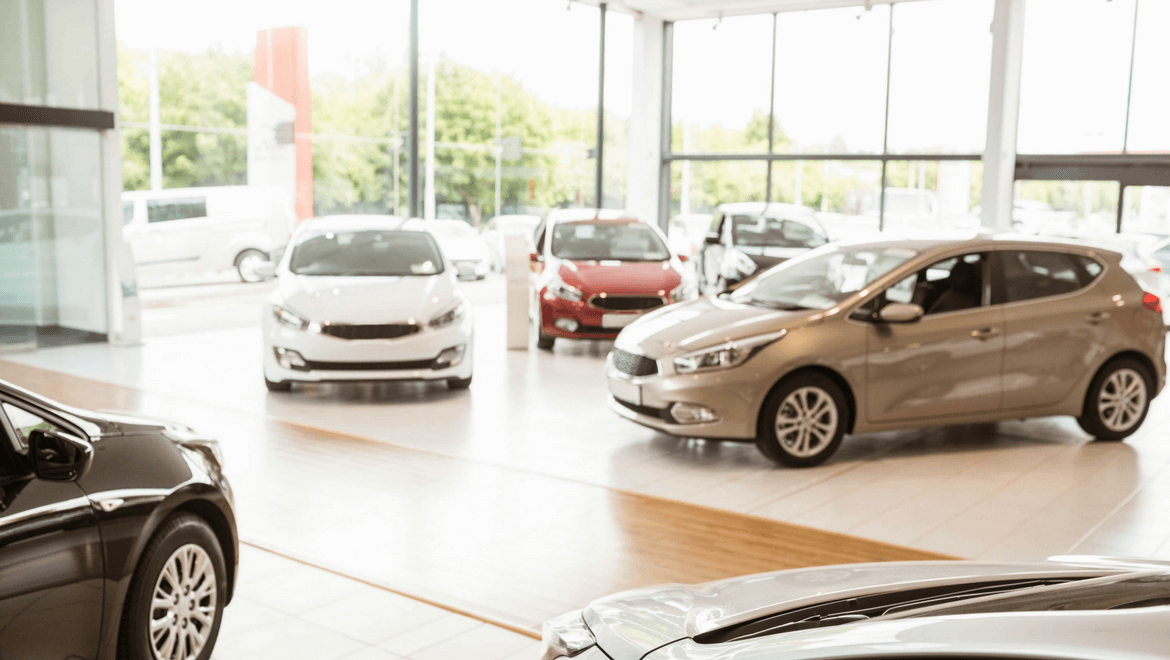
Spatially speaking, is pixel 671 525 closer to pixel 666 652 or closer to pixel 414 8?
pixel 666 652

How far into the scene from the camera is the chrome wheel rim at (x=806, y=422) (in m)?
6.67

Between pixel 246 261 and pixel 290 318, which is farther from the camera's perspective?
pixel 246 261

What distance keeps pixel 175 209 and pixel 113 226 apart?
1.39 m

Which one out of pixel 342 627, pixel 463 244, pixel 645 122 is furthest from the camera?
pixel 645 122

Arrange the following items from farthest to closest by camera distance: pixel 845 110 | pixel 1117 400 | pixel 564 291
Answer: pixel 845 110, pixel 564 291, pixel 1117 400

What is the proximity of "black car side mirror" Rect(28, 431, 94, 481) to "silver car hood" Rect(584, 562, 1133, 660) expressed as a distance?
5.14ft

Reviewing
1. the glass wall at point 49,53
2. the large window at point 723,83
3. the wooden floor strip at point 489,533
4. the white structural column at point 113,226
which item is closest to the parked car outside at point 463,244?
the large window at point 723,83

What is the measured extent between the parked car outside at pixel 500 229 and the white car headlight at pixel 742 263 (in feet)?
16.3

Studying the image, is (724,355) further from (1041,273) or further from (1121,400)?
(1121,400)

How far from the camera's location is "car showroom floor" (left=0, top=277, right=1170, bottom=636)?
5.00m

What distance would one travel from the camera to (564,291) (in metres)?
11.0

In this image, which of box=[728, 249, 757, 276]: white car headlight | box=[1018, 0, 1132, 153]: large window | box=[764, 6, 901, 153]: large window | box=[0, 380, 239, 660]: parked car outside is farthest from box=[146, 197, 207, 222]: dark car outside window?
box=[1018, 0, 1132, 153]: large window

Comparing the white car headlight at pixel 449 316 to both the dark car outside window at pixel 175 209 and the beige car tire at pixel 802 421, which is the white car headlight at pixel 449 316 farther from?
the dark car outside window at pixel 175 209

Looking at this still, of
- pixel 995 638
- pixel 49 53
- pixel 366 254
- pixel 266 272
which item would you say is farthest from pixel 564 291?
pixel 995 638
